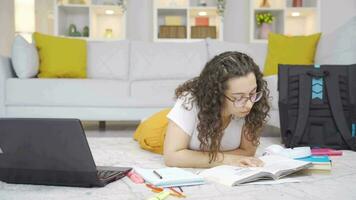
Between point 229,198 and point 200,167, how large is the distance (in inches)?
16.4

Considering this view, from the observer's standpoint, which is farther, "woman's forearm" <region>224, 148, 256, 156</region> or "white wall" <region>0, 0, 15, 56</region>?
"white wall" <region>0, 0, 15, 56</region>

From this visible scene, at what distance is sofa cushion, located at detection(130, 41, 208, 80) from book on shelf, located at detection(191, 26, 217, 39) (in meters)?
1.18

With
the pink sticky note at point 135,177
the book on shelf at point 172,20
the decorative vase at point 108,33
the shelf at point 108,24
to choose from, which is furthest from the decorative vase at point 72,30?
the pink sticky note at point 135,177

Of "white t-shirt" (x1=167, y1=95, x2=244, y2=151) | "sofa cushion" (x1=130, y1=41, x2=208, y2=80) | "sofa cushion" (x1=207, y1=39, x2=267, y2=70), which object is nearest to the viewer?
"white t-shirt" (x1=167, y1=95, x2=244, y2=151)

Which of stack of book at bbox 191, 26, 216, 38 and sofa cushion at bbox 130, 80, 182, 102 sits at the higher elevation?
stack of book at bbox 191, 26, 216, 38

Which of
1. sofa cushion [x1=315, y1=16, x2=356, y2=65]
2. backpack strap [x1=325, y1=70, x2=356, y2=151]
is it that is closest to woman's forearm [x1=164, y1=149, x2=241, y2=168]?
backpack strap [x1=325, y1=70, x2=356, y2=151]

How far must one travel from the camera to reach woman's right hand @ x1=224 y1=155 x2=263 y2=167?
4.77 feet

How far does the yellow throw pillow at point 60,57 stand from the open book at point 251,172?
2.49 meters

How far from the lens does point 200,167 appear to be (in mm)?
1585

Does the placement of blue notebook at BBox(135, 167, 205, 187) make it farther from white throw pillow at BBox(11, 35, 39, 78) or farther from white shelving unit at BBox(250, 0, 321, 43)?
white shelving unit at BBox(250, 0, 321, 43)

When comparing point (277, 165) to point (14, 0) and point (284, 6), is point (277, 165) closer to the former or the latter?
point (284, 6)

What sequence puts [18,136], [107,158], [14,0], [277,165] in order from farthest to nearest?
1. [14,0]
2. [107,158]
3. [277,165]
4. [18,136]

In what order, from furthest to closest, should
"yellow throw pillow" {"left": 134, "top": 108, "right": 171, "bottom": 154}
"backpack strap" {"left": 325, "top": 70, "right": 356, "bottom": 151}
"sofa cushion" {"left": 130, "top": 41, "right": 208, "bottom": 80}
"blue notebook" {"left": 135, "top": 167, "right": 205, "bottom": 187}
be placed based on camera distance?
"sofa cushion" {"left": 130, "top": 41, "right": 208, "bottom": 80} → "backpack strap" {"left": 325, "top": 70, "right": 356, "bottom": 151} → "yellow throw pillow" {"left": 134, "top": 108, "right": 171, "bottom": 154} → "blue notebook" {"left": 135, "top": 167, "right": 205, "bottom": 187}

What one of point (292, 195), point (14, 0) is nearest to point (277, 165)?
point (292, 195)
